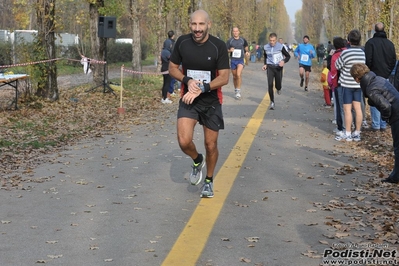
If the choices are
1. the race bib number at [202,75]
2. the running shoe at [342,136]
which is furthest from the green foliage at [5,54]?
the race bib number at [202,75]

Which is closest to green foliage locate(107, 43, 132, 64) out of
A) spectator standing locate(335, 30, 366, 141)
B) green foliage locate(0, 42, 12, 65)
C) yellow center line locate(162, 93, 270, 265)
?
green foliage locate(0, 42, 12, 65)

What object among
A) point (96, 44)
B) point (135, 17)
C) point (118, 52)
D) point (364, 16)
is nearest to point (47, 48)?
point (96, 44)

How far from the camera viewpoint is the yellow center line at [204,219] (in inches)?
228

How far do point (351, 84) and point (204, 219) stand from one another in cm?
691

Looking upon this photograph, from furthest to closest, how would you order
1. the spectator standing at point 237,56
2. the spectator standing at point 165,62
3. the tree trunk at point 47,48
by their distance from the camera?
1. the spectator standing at point 237,56
2. the spectator standing at point 165,62
3. the tree trunk at point 47,48

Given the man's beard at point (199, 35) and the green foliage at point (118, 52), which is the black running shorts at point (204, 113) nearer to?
the man's beard at point (199, 35)

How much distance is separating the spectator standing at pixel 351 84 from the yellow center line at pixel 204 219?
2.37 m

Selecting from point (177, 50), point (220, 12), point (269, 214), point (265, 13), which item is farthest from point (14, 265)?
point (265, 13)

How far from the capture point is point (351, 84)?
13.0 meters

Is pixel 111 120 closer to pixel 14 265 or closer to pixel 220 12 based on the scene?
pixel 14 265

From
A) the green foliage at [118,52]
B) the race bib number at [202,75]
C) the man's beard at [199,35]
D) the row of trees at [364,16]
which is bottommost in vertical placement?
the green foliage at [118,52]

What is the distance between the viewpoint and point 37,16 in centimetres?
1914

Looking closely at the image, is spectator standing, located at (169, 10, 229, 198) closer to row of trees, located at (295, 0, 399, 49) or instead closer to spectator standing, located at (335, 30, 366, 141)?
spectator standing, located at (335, 30, 366, 141)

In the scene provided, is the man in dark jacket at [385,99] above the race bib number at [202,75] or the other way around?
the other way around
